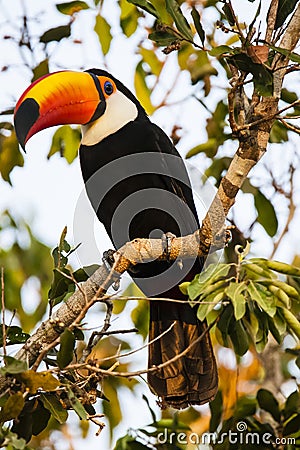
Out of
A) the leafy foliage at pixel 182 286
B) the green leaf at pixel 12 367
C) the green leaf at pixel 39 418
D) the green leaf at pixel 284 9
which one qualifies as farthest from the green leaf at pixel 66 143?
the green leaf at pixel 12 367

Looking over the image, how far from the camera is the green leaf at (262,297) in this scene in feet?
7.51

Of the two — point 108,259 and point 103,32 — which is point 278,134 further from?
point 108,259

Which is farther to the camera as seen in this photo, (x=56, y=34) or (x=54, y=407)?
(x=56, y=34)

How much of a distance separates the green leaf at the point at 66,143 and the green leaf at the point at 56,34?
1.60 feet

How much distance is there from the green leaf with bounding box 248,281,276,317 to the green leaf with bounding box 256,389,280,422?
931 mm

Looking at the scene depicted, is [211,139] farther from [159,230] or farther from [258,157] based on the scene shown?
[258,157]

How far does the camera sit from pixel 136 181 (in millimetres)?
3828

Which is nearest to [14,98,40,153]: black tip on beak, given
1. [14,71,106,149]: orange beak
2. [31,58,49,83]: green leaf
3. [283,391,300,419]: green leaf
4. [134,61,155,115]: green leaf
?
[14,71,106,149]: orange beak

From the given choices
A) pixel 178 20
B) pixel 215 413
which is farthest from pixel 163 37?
pixel 215 413

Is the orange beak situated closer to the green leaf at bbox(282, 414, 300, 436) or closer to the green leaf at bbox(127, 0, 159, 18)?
the green leaf at bbox(127, 0, 159, 18)

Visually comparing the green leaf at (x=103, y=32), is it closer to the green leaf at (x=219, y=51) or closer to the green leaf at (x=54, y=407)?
the green leaf at (x=219, y=51)

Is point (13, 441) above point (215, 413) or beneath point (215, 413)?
above

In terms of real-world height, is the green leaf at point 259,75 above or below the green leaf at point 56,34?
below

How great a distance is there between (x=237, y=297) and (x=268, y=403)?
1.04 metres
